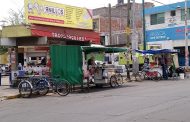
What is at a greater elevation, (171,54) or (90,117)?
(171,54)

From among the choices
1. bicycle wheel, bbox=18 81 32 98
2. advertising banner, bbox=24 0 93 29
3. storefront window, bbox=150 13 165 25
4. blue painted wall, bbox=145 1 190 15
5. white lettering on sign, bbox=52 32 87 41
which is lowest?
bicycle wheel, bbox=18 81 32 98

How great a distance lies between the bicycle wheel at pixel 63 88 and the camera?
20.0 metres

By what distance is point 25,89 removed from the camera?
19625 millimetres

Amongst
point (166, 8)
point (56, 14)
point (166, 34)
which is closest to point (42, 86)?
point (56, 14)

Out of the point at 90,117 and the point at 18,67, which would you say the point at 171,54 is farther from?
the point at 90,117

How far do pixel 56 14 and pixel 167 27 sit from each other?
26.4 metres

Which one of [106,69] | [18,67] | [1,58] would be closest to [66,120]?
[106,69]

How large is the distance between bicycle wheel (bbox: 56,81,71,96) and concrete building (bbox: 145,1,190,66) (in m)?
29.8

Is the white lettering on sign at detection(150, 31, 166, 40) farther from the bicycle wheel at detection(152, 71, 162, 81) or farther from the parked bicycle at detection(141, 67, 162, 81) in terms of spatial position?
the bicycle wheel at detection(152, 71, 162, 81)

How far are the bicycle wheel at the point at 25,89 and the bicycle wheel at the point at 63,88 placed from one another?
1.39 meters

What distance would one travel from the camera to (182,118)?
10.8 metres

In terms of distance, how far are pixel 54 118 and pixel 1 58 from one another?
53.2 meters

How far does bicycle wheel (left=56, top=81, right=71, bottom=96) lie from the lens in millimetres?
20031

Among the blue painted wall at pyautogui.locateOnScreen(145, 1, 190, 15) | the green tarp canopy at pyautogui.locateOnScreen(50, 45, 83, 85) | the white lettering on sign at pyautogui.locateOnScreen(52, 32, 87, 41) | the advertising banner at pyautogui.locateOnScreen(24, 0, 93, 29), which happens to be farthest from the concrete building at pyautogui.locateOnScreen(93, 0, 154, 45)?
the green tarp canopy at pyautogui.locateOnScreen(50, 45, 83, 85)
